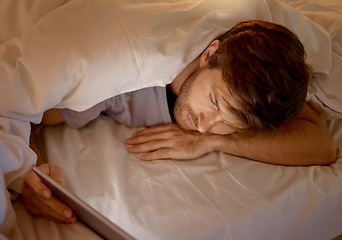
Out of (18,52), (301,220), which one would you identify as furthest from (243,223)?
(18,52)

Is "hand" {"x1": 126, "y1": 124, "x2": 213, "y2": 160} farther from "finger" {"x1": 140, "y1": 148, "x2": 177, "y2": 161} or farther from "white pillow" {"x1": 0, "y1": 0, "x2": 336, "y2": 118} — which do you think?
"white pillow" {"x1": 0, "y1": 0, "x2": 336, "y2": 118}

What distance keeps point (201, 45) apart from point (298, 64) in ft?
0.96

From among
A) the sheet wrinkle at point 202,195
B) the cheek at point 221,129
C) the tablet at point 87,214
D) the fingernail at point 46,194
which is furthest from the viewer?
the cheek at point 221,129

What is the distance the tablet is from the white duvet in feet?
0.35

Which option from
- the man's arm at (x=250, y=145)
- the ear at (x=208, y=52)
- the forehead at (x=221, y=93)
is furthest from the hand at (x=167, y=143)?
the ear at (x=208, y=52)

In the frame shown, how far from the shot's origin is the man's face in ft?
3.43

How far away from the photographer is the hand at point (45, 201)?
2.83ft

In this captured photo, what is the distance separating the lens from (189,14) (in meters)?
1.12

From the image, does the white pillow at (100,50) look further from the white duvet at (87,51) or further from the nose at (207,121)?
the nose at (207,121)

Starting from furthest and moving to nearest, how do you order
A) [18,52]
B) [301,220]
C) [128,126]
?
1. [128,126]
2. [301,220]
3. [18,52]

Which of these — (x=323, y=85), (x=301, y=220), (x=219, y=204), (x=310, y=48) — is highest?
(x=310, y=48)

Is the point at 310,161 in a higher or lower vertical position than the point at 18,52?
lower

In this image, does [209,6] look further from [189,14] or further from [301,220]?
[301,220]

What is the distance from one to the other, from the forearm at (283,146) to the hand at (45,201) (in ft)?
1.56
